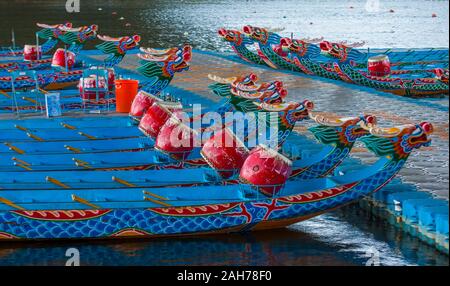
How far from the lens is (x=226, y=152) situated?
46.5 ft

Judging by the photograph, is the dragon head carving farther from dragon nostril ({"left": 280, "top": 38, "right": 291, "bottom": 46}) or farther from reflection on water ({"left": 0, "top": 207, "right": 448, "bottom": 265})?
dragon nostril ({"left": 280, "top": 38, "right": 291, "bottom": 46})

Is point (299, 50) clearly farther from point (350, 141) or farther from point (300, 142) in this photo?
point (350, 141)

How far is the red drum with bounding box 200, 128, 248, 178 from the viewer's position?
46.5 ft

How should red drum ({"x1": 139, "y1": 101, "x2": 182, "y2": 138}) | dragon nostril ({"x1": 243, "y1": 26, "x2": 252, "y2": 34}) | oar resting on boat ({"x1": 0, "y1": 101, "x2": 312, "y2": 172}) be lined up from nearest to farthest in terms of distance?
oar resting on boat ({"x1": 0, "y1": 101, "x2": 312, "y2": 172}), red drum ({"x1": 139, "y1": 101, "x2": 182, "y2": 138}), dragon nostril ({"x1": 243, "y1": 26, "x2": 252, "y2": 34})

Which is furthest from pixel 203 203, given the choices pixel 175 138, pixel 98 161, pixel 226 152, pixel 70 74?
pixel 70 74

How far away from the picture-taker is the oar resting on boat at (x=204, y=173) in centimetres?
1427

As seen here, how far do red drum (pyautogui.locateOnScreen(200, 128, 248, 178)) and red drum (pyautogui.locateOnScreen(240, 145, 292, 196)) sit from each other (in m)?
0.57

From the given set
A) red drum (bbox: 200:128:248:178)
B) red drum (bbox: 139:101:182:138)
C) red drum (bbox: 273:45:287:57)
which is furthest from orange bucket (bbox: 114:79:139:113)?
red drum (bbox: 273:45:287:57)

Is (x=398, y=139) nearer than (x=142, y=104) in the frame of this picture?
Yes

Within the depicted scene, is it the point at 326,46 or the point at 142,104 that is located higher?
the point at 142,104

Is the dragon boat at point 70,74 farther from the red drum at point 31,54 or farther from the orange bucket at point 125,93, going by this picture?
the orange bucket at point 125,93

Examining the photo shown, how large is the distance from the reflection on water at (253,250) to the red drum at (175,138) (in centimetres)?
204

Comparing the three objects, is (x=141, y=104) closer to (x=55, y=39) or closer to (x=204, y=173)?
(x=204, y=173)

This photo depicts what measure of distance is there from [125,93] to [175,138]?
5.74 metres
